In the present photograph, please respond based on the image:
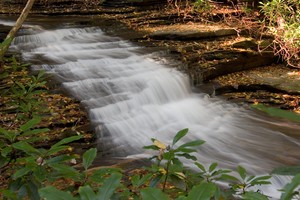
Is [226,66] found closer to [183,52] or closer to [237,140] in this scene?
[183,52]

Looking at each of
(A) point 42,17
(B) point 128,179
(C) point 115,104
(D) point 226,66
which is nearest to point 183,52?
(D) point 226,66

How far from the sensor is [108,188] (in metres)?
1.02

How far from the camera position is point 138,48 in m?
8.02

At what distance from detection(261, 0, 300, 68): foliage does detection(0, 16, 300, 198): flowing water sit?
2.72 metres

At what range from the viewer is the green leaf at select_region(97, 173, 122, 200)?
39.1 inches

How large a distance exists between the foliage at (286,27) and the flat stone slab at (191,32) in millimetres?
1060

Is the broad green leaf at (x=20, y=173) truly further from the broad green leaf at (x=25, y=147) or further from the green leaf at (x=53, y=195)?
the green leaf at (x=53, y=195)

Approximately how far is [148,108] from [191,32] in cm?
334

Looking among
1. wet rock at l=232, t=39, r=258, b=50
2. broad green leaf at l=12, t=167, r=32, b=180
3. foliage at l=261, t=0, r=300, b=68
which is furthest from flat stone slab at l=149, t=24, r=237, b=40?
broad green leaf at l=12, t=167, r=32, b=180

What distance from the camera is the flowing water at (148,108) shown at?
492 centimetres

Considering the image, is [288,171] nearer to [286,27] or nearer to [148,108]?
[148,108]

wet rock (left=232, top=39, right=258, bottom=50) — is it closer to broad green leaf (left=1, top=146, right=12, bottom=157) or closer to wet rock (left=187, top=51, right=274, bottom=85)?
wet rock (left=187, top=51, right=274, bottom=85)

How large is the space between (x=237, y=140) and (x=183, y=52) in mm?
3013

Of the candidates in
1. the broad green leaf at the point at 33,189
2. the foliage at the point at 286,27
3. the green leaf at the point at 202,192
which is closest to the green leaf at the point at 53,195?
the green leaf at the point at 202,192
